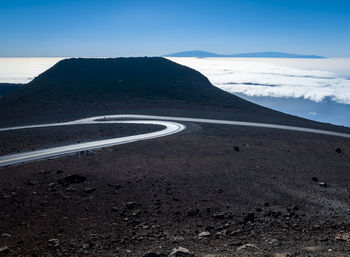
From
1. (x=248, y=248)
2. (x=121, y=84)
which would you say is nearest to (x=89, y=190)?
(x=248, y=248)

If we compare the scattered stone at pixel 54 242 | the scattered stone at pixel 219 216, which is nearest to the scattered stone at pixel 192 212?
the scattered stone at pixel 219 216

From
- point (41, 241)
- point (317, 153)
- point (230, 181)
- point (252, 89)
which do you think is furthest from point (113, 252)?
point (252, 89)

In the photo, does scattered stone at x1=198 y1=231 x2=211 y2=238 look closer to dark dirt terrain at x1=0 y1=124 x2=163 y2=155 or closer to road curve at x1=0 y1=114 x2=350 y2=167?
road curve at x1=0 y1=114 x2=350 y2=167

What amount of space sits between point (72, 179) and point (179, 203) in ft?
21.9

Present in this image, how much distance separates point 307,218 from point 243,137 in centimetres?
1768

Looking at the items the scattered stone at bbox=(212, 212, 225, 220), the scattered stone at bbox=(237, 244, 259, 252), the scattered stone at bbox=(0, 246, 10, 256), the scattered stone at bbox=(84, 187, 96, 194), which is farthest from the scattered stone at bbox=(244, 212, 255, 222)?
the scattered stone at bbox=(0, 246, 10, 256)

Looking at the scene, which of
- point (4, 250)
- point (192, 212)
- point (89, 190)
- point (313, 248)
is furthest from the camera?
point (89, 190)

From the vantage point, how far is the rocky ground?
42.0ft

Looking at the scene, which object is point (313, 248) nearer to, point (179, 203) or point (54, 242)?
point (179, 203)

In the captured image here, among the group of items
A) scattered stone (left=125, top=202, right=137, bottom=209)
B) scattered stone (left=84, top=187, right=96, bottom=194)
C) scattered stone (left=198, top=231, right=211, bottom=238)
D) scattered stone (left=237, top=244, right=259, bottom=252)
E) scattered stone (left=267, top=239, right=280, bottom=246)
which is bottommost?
scattered stone (left=198, top=231, right=211, bottom=238)

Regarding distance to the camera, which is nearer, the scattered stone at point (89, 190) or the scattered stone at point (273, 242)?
the scattered stone at point (273, 242)

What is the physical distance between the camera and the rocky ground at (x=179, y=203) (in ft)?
42.0

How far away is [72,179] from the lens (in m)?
19.5

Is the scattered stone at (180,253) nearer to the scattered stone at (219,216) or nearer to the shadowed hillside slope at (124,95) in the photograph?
the scattered stone at (219,216)
